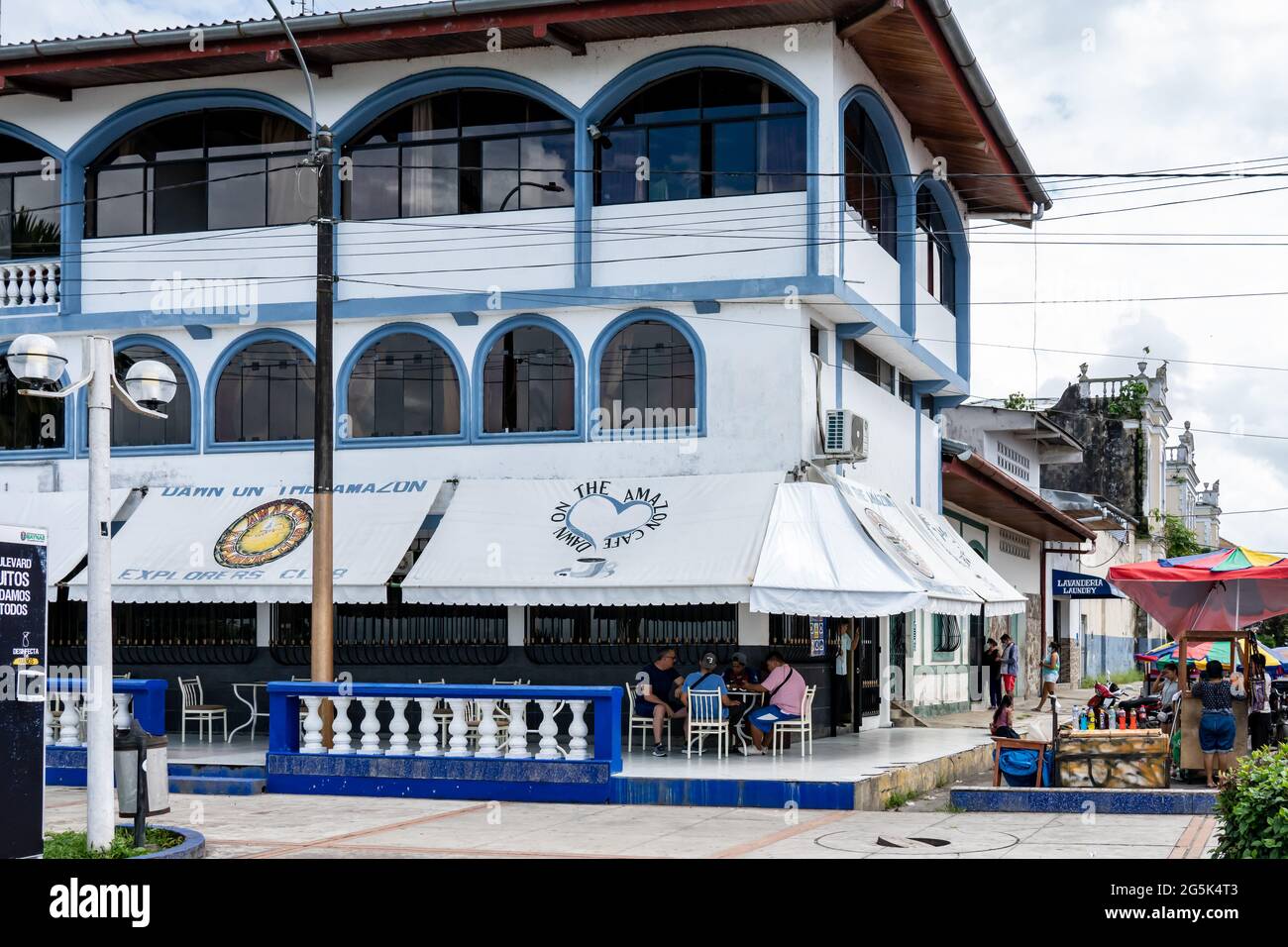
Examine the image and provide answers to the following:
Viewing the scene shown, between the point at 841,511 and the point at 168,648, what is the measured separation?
30.6 feet

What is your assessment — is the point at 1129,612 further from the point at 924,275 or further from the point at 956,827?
the point at 956,827

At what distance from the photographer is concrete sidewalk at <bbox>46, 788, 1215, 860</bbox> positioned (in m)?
12.5

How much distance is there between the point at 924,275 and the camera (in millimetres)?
24734

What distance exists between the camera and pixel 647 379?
20.1 metres

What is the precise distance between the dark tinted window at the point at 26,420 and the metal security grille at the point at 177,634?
7.67ft

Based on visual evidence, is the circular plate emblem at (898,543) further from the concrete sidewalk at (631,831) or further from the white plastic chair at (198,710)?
the white plastic chair at (198,710)

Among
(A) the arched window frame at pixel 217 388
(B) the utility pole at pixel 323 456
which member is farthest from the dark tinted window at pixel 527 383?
(B) the utility pole at pixel 323 456

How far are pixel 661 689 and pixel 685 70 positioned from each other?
771 centimetres

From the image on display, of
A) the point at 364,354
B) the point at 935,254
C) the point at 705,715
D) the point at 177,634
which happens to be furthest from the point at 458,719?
the point at 935,254

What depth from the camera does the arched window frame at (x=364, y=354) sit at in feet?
68.0

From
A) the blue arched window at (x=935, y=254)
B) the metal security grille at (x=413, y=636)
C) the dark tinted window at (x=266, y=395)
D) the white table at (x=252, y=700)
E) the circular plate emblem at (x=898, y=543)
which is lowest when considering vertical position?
the white table at (x=252, y=700)

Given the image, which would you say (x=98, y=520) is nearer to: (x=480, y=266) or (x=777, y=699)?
(x=777, y=699)
